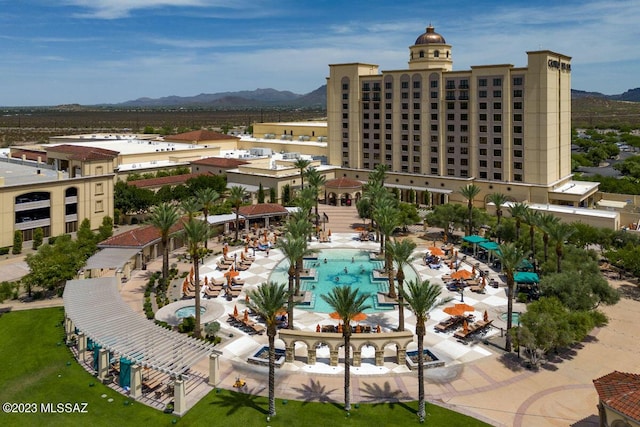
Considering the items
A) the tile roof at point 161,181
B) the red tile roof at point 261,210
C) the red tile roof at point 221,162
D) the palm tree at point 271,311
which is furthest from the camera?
the red tile roof at point 221,162

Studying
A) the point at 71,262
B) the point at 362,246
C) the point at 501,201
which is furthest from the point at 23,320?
the point at 501,201

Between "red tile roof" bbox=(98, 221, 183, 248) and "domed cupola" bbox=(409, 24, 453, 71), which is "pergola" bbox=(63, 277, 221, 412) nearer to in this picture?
"red tile roof" bbox=(98, 221, 183, 248)

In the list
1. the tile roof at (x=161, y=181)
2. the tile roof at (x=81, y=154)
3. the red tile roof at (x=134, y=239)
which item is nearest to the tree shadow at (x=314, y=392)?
the red tile roof at (x=134, y=239)

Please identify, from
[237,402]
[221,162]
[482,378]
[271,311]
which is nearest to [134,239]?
[237,402]

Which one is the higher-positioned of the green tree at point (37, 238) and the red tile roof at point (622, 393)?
the green tree at point (37, 238)

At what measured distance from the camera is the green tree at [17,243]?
62.4 metres

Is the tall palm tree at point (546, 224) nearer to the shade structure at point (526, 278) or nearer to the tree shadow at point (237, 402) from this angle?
the shade structure at point (526, 278)

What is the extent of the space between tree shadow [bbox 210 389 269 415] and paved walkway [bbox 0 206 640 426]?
103 centimetres

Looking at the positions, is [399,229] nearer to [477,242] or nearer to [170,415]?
[477,242]

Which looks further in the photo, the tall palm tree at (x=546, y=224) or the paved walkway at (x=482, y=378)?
the tall palm tree at (x=546, y=224)

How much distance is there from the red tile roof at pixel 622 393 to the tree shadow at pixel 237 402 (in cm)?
1858

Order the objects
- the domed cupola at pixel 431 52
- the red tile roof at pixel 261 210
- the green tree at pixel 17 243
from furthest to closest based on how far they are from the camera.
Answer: the domed cupola at pixel 431 52, the red tile roof at pixel 261 210, the green tree at pixel 17 243

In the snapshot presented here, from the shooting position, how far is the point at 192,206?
184 feet

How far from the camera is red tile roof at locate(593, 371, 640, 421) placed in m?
25.5
